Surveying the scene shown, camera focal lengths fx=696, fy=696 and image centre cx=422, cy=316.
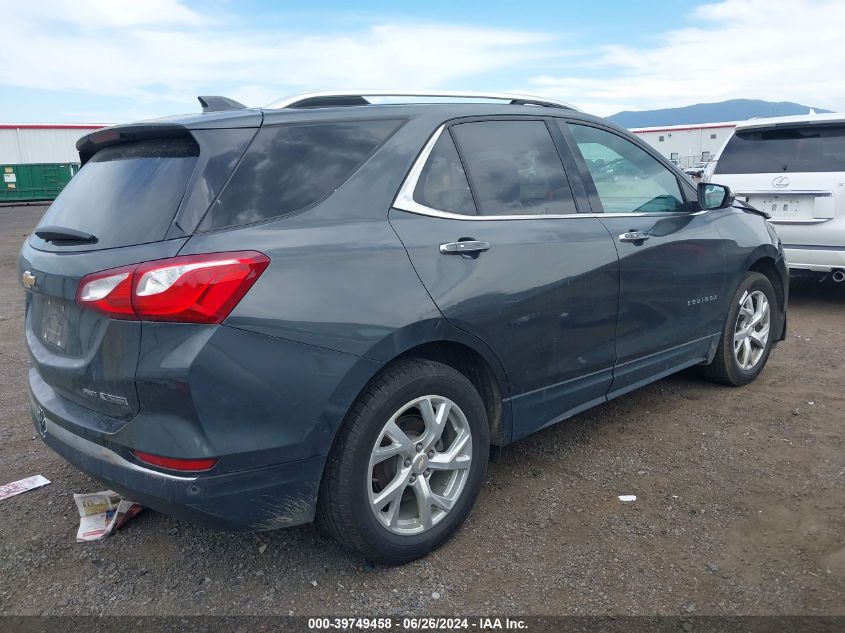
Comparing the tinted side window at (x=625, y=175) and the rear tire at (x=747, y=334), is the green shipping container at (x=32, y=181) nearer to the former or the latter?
the tinted side window at (x=625, y=175)

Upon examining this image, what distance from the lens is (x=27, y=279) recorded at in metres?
2.77

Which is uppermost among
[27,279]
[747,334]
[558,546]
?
[27,279]

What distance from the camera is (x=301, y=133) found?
8.52 feet

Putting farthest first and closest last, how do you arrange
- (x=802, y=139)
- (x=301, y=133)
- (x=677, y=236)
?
(x=802, y=139), (x=677, y=236), (x=301, y=133)

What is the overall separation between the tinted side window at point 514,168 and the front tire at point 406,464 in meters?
0.85

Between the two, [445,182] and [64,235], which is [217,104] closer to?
[64,235]

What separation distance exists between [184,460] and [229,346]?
0.40 meters

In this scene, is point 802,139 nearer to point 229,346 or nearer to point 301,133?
point 301,133

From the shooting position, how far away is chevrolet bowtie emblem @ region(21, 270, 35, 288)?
2.70 meters

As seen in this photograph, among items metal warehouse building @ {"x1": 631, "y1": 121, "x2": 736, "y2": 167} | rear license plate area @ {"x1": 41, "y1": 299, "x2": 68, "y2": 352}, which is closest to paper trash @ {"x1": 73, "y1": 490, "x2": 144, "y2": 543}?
rear license plate area @ {"x1": 41, "y1": 299, "x2": 68, "y2": 352}

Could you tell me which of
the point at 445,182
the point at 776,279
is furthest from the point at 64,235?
the point at 776,279

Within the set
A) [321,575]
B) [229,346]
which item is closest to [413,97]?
[229,346]

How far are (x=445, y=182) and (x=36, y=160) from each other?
36.6m

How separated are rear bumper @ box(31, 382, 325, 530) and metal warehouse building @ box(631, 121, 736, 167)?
2999 cm
